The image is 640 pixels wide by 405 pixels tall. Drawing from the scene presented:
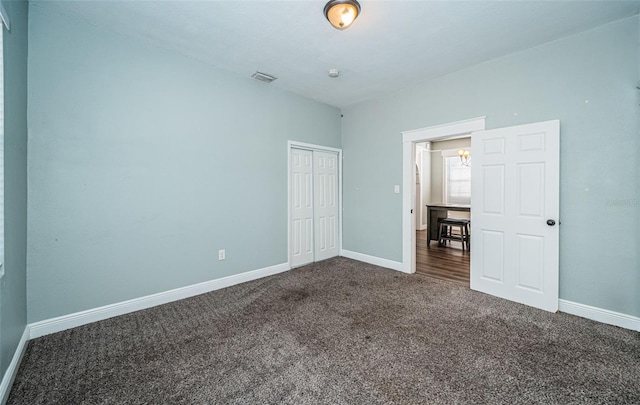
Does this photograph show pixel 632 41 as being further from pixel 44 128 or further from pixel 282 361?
pixel 44 128

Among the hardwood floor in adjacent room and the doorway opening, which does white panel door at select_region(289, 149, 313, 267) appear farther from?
the doorway opening

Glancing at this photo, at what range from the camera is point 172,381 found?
5.78 ft

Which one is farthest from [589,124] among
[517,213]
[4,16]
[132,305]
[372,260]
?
[132,305]

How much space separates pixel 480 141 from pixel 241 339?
333cm

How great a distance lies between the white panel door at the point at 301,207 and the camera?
169 inches

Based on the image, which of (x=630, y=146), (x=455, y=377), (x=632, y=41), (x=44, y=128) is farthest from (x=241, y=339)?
(x=632, y=41)

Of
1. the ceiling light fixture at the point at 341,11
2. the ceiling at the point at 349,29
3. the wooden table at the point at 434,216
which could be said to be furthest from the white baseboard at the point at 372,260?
the ceiling light fixture at the point at 341,11

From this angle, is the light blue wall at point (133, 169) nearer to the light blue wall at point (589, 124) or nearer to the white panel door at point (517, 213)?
the white panel door at point (517, 213)

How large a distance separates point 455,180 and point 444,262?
147 inches

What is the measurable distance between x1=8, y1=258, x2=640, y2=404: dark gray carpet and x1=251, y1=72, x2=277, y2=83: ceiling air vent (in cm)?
281

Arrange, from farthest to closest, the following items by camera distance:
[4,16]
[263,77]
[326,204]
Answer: [326,204]
[263,77]
[4,16]

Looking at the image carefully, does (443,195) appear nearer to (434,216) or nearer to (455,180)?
(455,180)

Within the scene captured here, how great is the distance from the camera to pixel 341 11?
7.00ft

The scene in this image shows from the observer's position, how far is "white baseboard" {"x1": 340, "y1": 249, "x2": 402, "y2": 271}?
417 cm
